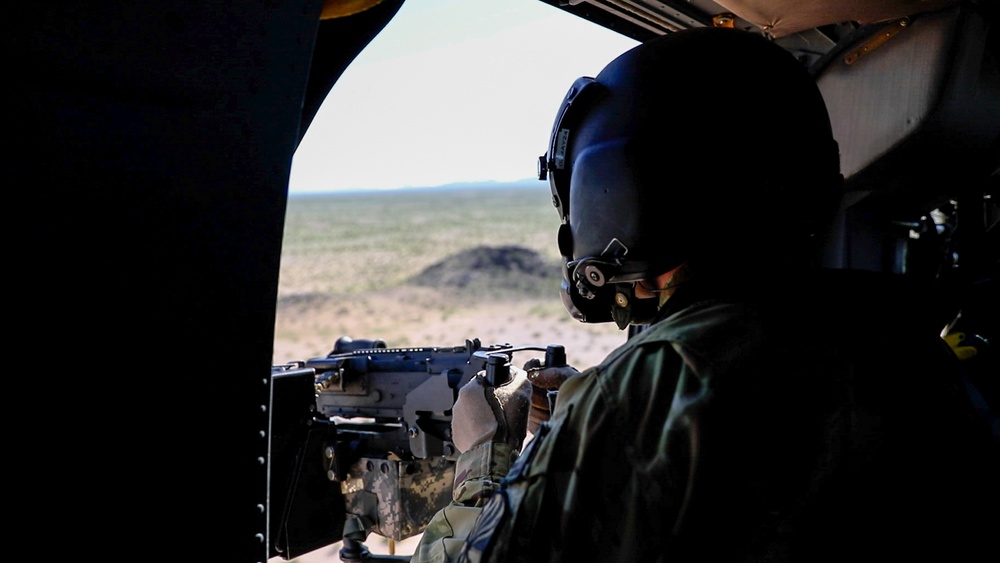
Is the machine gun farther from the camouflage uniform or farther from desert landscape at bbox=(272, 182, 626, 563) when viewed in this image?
desert landscape at bbox=(272, 182, 626, 563)

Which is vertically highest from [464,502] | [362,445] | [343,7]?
[343,7]

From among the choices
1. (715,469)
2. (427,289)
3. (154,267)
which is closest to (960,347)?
(715,469)

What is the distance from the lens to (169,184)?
3.54 feet

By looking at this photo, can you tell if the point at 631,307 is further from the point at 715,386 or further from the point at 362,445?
the point at 362,445

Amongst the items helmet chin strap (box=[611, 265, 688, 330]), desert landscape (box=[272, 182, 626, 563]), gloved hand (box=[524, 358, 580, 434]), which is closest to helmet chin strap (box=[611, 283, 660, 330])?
helmet chin strap (box=[611, 265, 688, 330])

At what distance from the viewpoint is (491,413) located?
2021 mm

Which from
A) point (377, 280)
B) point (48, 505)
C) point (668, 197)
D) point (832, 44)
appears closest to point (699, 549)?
point (668, 197)

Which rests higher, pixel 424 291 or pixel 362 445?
pixel 362 445

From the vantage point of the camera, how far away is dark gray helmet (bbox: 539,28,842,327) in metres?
1.57

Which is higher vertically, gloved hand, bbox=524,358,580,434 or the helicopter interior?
the helicopter interior

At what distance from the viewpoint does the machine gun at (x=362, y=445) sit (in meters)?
2.84

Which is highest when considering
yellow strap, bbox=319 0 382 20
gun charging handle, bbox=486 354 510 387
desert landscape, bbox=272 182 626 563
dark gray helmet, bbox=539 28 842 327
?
yellow strap, bbox=319 0 382 20

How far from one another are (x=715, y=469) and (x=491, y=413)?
85cm

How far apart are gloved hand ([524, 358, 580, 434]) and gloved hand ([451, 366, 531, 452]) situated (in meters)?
0.03
